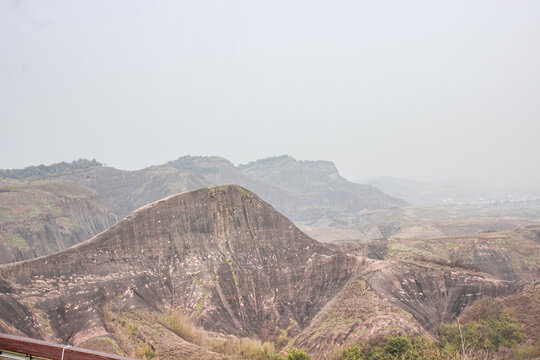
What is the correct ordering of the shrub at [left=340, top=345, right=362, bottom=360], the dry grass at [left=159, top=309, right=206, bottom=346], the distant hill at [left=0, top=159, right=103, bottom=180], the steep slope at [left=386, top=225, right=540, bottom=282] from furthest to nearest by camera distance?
the distant hill at [left=0, top=159, right=103, bottom=180] → the steep slope at [left=386, top=225, right=540, bottom=282] → the dry grass at [left=159, top=309, right=206, bottom=346] → the shrub at [left=340, top=345, right=362, bottom=360]

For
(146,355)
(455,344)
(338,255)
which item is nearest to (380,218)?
→ (338,255)

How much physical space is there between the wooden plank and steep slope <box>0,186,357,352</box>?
2435cm

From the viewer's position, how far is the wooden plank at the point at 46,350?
140 inches

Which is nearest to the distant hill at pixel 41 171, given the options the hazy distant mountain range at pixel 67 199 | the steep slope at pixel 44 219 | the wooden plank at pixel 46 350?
the hazy distant mountain range at pixel 67 199

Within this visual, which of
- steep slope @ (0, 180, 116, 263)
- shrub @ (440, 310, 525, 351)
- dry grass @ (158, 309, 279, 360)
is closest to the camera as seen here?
shrub @ (440, 310, 525, 351)

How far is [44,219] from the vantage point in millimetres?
79438

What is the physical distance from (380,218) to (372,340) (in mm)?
150585

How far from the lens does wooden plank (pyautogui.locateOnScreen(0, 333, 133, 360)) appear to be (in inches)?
140

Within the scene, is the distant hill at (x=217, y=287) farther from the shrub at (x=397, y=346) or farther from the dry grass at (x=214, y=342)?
the shrub at (x=397, y=346)

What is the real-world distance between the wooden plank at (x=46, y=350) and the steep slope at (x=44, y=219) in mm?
76739

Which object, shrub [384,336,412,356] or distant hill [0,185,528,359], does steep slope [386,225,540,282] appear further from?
shrub [384,336,412,356]

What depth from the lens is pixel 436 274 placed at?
3581 cm

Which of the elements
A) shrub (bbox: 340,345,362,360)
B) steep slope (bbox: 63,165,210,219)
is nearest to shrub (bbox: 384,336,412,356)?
shrub (bbox: 340,345,362,360)

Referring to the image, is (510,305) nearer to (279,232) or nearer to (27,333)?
(279,232)
